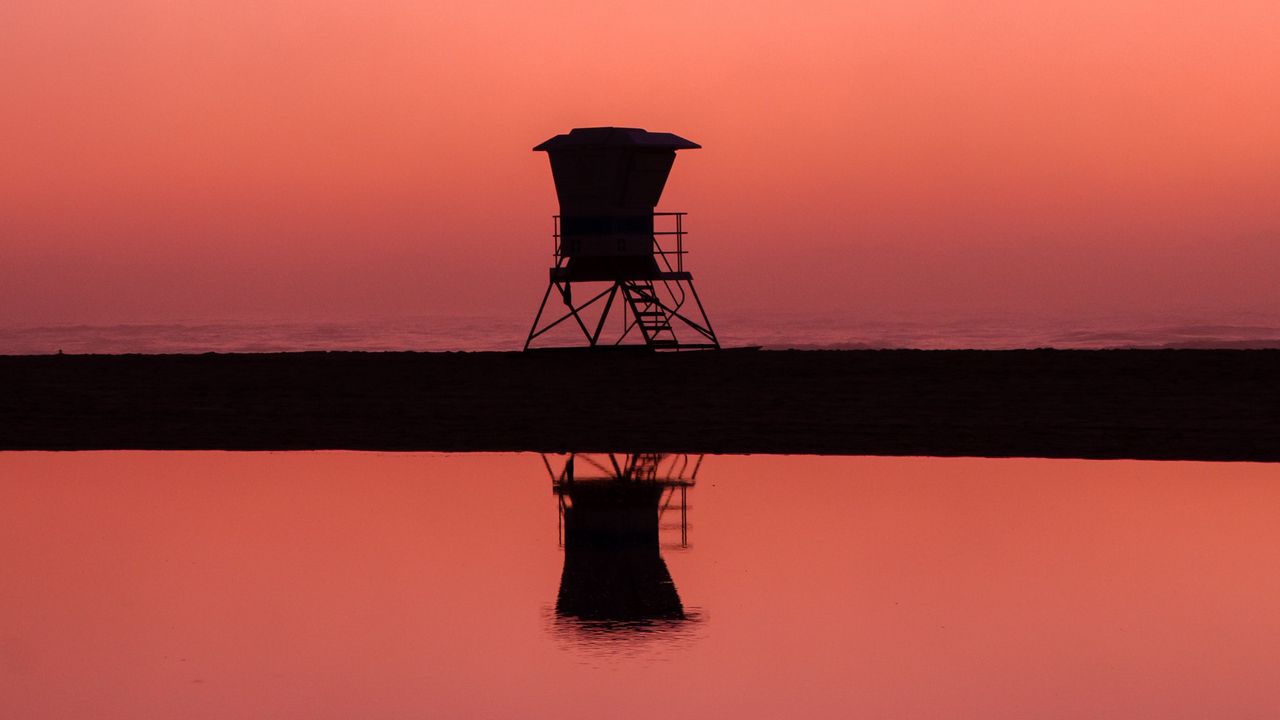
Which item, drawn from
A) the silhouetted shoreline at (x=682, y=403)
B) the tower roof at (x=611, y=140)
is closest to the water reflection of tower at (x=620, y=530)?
the silhouetted shoreline at (x=682, y=403)

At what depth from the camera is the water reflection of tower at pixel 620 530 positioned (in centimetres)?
1178

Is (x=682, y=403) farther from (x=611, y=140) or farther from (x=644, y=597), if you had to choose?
(x=644, y=597)

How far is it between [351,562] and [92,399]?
22831 millimetres

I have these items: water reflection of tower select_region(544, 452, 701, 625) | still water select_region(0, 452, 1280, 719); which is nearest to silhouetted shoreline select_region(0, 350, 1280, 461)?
water reflection of tower select_region(544, 452, 701, 625)

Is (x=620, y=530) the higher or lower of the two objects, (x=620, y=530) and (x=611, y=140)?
the lower

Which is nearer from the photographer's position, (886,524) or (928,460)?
(886,524)

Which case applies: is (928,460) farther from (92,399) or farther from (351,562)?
(92,399)

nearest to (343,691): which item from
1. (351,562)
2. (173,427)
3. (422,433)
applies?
(351,562)

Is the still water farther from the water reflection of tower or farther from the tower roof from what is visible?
the tower roof

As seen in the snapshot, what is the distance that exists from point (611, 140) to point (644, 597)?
33252 mm

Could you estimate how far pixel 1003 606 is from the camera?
1160cm

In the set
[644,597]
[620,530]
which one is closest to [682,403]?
[620,530]

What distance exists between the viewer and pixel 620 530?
15.7 metres

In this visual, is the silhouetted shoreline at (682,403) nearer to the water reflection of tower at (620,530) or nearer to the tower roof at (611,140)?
the water reflection of tower at (620,530)
